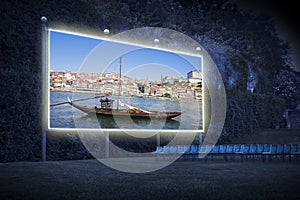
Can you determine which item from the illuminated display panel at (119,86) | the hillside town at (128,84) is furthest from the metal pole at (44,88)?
the hillside town at (128,84)

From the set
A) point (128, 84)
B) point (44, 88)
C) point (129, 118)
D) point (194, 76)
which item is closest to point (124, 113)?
point (129, 118)

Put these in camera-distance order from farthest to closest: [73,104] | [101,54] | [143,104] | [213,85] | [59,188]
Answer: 1. [213,85]
2. [143,104]
3. [101,54]
4. [73,104]
5. [59,188]

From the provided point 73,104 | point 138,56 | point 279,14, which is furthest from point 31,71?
point 279,14

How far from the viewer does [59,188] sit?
618 centimetres

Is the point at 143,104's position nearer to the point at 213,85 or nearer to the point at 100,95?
the point at 100,95

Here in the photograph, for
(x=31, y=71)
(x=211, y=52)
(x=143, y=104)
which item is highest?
(x=211, y=52)

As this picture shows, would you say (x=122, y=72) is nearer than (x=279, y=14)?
Yes

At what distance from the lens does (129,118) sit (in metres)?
14.2

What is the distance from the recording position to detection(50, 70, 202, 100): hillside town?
41.8ft

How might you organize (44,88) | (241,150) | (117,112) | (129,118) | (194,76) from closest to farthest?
(241,150), (44,88), (117,112), (129,118), (194,76)

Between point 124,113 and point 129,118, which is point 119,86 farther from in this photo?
point 129,118

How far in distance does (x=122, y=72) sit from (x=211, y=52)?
7167mm

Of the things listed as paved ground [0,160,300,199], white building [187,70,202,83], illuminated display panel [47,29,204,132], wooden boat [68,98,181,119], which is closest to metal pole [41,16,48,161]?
illuminated display panel [47,29,204,132]

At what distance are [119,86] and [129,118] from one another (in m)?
1.26
